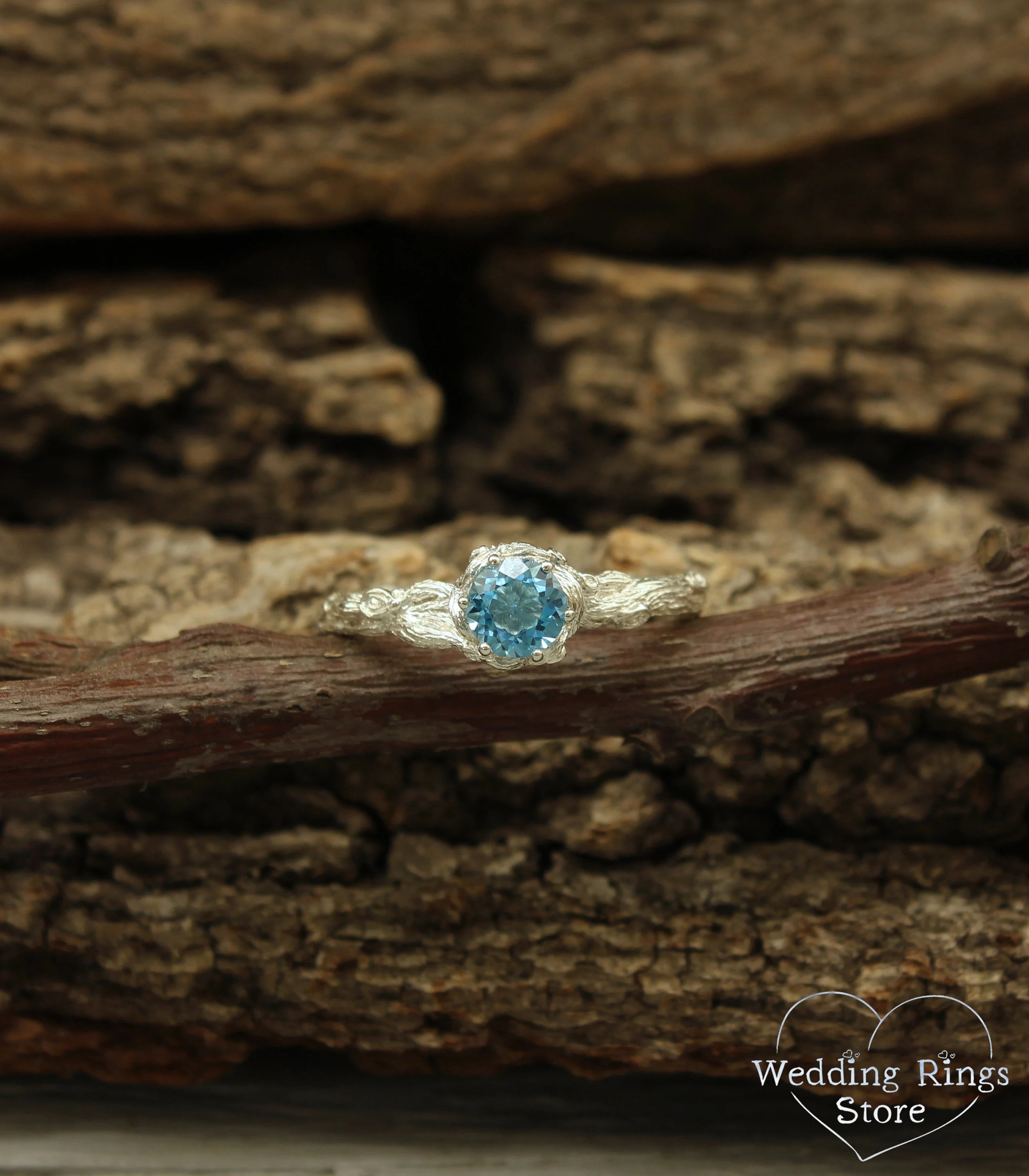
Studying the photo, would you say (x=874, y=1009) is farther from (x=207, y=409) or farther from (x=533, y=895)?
(x=207, y=409)

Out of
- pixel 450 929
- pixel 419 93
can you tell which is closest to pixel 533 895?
pixel 450 929

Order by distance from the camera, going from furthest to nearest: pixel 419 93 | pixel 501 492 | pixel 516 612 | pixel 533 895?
1. pixel 501 492
2. pixel 419 93
3. pixel 533 895
4. pixel 516 612

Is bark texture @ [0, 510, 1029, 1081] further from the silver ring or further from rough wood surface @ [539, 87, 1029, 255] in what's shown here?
rough wood surface @ [539, 87, 1029, 255]

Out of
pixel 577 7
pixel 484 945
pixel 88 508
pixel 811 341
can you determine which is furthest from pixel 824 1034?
pixel 577 7

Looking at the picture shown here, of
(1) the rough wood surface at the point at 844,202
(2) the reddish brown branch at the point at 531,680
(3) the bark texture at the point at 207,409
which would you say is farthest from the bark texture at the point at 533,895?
(1) the rough wood surface at the point at 844,202

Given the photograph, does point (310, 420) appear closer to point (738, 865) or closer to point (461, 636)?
point (461, 636)

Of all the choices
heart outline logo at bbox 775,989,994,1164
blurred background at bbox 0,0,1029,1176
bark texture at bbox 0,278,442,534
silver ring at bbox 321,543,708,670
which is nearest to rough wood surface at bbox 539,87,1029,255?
blurred background at bbox 0,0,1029,1176

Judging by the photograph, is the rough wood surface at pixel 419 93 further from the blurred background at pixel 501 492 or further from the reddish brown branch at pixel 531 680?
the reddish brown branch at pixel 531 680

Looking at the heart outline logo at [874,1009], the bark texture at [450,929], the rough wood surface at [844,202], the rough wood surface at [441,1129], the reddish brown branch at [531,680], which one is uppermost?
the rough wood surface at [844,202]
